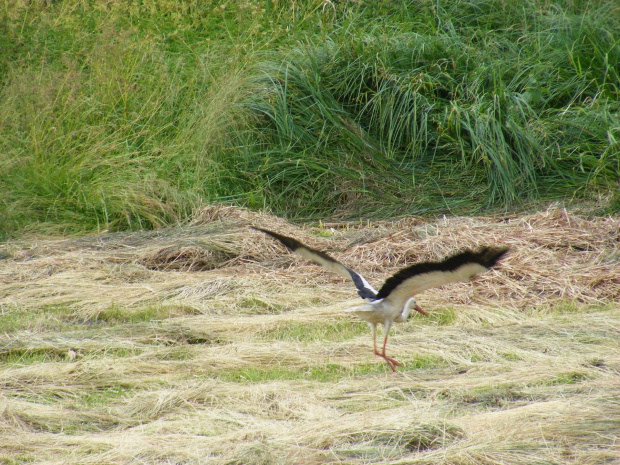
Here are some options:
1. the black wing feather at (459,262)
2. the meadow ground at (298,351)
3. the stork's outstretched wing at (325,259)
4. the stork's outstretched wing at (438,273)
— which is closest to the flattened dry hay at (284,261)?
the meadow ground at (298,351)

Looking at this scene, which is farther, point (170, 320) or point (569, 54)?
point (569, 54)

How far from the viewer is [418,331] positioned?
15.6ft

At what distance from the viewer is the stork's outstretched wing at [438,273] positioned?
3.10 meters

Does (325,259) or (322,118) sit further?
(322,118)

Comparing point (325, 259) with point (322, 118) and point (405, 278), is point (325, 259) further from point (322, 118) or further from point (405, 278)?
point (322, 118)

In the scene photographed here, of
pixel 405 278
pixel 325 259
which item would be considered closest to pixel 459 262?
pixel 405 278

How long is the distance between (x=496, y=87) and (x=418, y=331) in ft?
14.3

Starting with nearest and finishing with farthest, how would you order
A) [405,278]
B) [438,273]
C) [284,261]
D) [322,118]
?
1. [438,273]
2. [405,278]
3. [284,261]
4. [322,118]

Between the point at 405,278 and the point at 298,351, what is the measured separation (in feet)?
2.95

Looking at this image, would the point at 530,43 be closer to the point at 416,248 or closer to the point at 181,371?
the point at 416,248

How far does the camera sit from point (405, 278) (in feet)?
12.1

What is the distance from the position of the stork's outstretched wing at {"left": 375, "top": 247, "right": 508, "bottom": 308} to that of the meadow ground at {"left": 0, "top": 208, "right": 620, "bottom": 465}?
1.28 ft

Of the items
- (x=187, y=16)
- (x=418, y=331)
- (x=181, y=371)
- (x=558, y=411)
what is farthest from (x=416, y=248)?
(x=187, y=16)

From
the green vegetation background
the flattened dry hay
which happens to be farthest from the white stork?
the green vegetation background
